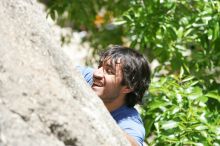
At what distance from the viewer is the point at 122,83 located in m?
3.98

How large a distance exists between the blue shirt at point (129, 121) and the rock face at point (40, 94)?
0.85m

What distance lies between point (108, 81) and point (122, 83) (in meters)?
0.12

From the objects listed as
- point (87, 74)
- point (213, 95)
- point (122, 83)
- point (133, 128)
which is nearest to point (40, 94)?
point (133, 128)

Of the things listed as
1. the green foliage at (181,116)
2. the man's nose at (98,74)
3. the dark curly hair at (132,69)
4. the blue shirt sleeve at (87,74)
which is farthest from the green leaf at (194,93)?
the man's nose at (98,74)

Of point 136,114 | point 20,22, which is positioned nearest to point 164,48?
point 136,114

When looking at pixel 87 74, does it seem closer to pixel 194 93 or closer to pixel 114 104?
pixel 114 104

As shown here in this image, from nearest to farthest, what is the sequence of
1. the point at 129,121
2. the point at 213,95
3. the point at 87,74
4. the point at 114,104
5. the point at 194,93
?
the point at 129,121 < the point at 114,104 < the point at 87,74 < the point at 194,93 < the point at 213,95

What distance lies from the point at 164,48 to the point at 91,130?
9.24 ft

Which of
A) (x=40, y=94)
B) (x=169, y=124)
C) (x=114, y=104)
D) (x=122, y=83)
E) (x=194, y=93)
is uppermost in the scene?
(x=40, y=94)

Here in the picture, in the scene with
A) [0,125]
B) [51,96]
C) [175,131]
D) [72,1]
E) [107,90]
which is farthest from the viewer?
[72,1]

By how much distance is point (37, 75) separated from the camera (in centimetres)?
268

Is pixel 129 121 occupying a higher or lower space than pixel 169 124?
higher

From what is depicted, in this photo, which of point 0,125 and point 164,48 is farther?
point 164,48

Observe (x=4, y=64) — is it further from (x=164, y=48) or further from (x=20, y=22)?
(x=164, y=48)
